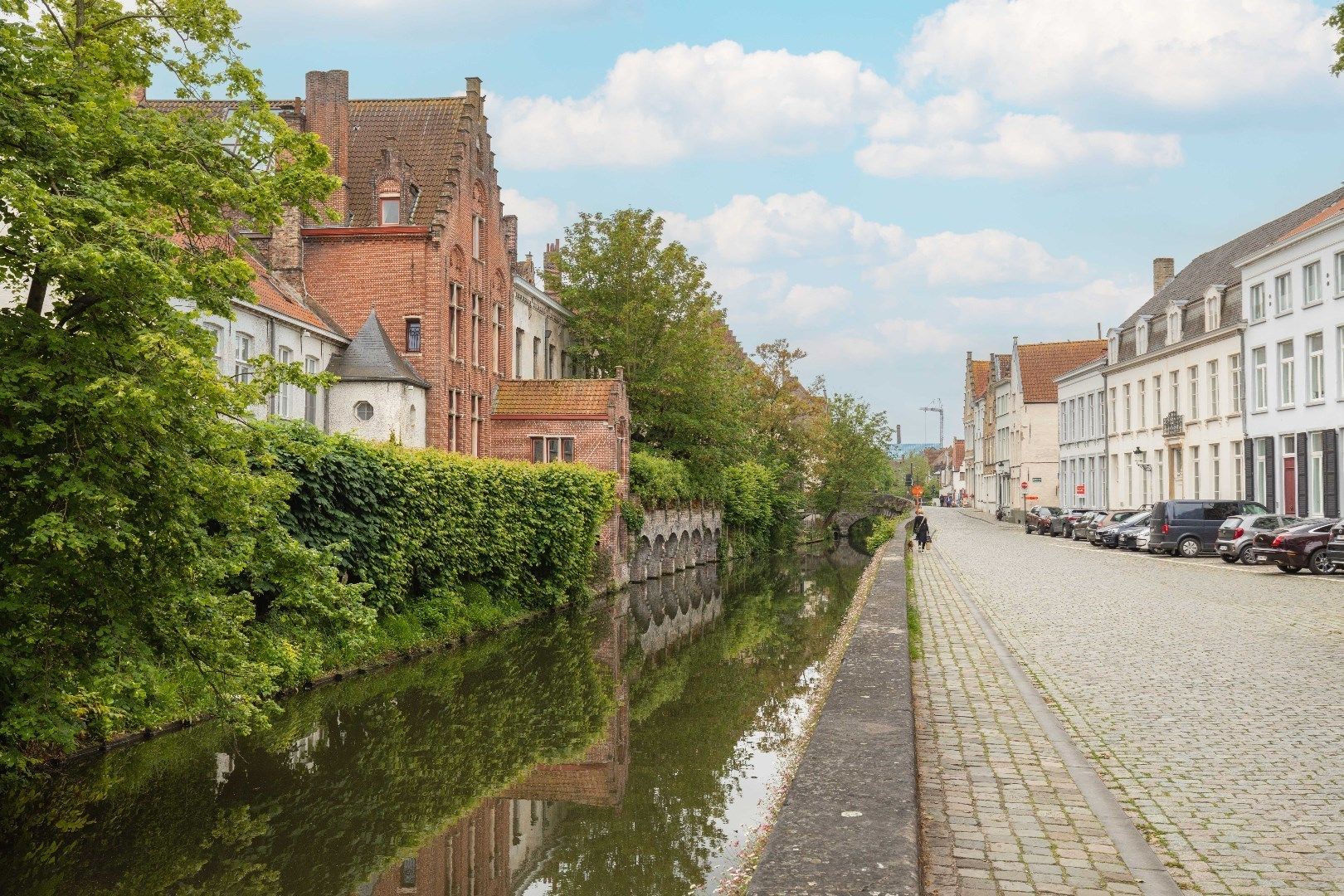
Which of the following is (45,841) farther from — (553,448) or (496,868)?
(553,448)

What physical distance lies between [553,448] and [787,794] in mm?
30175

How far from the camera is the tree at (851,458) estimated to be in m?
70.0

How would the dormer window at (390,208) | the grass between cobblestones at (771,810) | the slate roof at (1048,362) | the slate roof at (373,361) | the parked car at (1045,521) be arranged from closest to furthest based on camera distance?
1. the grass between cobblestones at (771,810)
2. the slate roof at (373,361)
3. the dormer window at (390,208)
4. the parked car at (1045,521)
5. the slate roof at (1048,362)

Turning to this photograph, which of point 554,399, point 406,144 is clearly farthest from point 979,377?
point 406,144

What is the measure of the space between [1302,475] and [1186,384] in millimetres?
11880

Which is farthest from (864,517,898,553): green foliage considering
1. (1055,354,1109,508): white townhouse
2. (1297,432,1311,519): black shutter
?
(1297,432,1311,519): black shutter

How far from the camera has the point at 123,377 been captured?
721 centimetres

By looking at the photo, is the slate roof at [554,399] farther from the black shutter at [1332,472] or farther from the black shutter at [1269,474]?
the black shutter at [1269,474]

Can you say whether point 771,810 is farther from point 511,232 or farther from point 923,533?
point 511,232

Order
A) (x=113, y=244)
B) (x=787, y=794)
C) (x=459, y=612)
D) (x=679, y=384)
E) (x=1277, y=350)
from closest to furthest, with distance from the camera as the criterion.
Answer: (x=787, y=794), (x=113, y=244), (x=459, y=612), (x=1277, y=350), (x=679, y=384)

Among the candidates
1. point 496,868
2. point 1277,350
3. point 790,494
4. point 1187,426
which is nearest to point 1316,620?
point 496,868

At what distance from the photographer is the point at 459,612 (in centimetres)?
2122

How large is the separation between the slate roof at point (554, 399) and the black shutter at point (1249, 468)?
22.8 metres

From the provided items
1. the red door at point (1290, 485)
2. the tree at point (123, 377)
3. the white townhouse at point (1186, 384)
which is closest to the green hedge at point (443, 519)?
the tree at point (123, 377)
